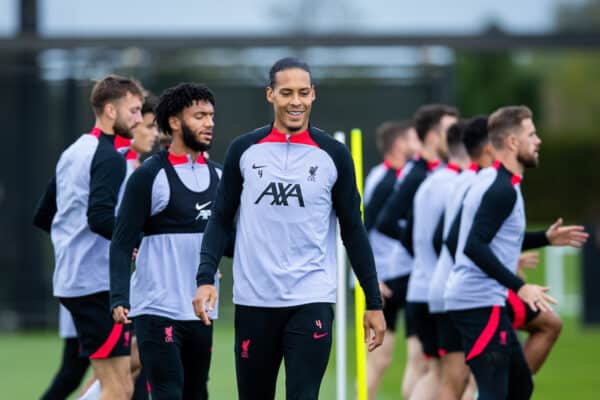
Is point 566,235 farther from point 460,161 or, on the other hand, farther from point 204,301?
point 204,301

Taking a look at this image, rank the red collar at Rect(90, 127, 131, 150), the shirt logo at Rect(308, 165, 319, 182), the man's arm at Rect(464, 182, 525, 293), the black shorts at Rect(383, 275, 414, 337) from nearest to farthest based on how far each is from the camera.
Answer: the shirt logo at Rect(308, 165, 319, 182)
the man's arm at Rect(464, 182, 525, 293)
the red collar at Rect(90, 127, 131, 150)
the black shorts at Rect(383, 275, 414, 337)

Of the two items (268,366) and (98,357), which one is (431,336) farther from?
(268,366)

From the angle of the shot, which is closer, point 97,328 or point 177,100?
point 177,100

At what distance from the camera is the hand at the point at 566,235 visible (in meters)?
7.94

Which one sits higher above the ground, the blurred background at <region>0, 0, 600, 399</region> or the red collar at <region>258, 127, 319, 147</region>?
the blurred background at <region>0, 0, 600, 399</region>

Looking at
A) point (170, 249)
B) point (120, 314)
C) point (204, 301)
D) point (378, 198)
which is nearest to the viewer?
point (204, 301)

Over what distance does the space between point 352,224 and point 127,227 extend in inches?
52.5

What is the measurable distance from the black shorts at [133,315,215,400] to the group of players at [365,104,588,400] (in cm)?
168

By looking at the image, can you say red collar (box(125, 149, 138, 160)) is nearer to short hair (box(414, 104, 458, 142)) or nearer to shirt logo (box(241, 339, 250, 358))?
short hair (box(414, 104, 458, 142))

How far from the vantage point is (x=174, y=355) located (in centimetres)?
705

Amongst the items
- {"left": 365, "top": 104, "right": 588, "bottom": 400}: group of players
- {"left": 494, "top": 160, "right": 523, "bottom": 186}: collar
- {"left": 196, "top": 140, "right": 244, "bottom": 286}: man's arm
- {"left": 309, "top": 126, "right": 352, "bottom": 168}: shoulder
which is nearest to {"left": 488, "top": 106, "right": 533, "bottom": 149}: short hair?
{"left": 365, "top": 104, "right": 588, "bottom": 400}: group of players

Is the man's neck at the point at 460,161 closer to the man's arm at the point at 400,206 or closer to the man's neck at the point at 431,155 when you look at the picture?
the man's arm at the point at 400,206

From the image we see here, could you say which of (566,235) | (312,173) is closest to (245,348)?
(312,173)

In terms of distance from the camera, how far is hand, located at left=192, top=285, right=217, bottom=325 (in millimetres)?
6312
